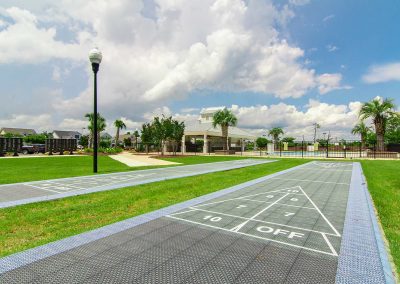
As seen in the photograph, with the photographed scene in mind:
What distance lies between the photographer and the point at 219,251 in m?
4.17

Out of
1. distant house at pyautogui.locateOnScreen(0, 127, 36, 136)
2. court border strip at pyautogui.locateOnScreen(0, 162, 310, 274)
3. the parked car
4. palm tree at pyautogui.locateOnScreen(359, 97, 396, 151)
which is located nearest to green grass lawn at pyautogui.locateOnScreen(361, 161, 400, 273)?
court border strip at pyautogui.locateOnScreen(0, 162, 310, 274)

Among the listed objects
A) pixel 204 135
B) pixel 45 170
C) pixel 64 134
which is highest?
pixel 64 134

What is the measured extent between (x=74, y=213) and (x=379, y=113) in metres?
40.6

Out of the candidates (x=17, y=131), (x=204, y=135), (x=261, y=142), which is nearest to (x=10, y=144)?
(x=204, y=135)

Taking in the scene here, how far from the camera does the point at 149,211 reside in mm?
6602

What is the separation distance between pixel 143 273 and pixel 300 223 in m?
3.85

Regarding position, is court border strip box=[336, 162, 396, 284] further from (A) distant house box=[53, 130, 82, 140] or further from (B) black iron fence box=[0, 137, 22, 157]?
(A) distant house box=[53, 130, 82, 140]

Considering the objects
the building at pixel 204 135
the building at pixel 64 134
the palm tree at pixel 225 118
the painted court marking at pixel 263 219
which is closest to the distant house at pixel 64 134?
the building at pixel 64 134

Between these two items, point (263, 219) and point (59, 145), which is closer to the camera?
point (263, 219)

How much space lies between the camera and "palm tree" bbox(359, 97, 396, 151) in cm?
3484

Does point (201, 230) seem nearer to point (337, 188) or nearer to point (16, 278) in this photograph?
point (16, 278)

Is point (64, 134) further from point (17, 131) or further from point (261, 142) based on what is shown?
point (261, 142)

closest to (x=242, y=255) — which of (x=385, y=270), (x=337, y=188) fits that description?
(x=385, y=270)

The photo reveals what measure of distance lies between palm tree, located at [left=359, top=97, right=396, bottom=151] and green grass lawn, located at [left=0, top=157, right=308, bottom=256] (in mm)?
35414
